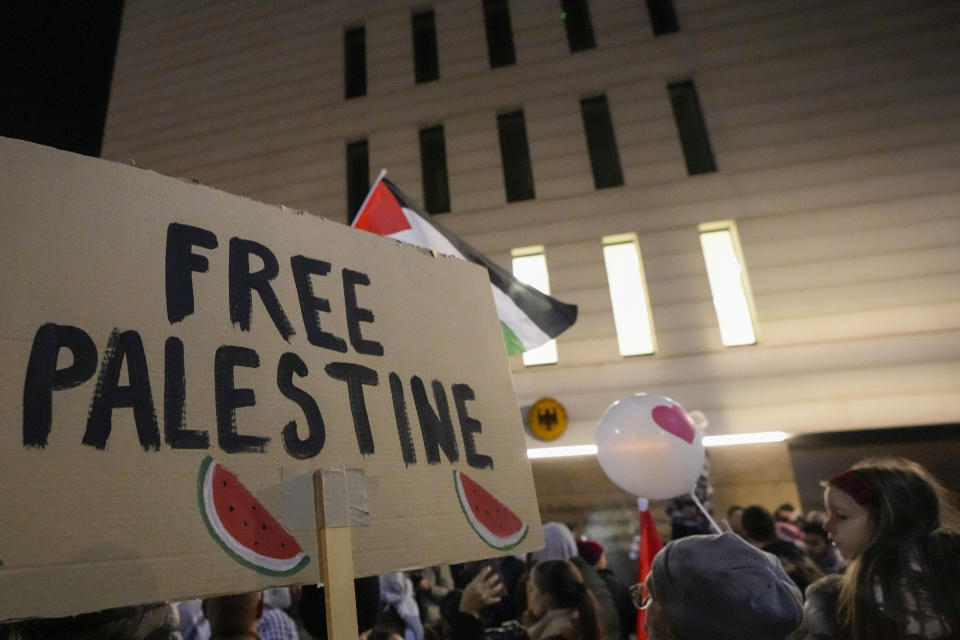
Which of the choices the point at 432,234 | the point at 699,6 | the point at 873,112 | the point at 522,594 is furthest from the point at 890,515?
the point at 699,6

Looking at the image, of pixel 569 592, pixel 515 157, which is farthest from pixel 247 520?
pixel 515 157

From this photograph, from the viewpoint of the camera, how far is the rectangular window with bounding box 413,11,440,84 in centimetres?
984

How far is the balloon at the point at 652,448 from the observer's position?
3307mm

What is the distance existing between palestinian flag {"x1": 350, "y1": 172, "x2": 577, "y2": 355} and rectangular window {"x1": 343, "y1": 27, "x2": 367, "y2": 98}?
298 inches

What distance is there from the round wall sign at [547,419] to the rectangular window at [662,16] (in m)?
6.21

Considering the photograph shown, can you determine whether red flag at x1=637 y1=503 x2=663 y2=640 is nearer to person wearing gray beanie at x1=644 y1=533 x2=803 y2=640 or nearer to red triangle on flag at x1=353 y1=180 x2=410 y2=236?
person wearing gray beanie at x1=644 y1=533 x2=803 y2=640

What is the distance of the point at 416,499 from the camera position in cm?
137

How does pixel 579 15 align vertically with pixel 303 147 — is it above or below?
above

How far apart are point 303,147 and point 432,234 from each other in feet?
24.0

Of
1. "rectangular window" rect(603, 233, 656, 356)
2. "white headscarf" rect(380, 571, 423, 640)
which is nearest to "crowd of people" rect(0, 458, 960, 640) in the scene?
"white headscarf" rect(380, 571, 423, 640)

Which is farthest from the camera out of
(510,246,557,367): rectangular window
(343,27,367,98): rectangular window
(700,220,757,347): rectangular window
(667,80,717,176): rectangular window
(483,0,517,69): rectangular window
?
(343,27,367,98): rectangular window

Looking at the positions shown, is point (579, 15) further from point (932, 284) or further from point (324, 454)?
point (324, 454)

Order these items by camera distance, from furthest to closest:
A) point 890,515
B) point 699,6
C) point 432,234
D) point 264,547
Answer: point 699,6, point 432,234, point 890,515, point 264,547

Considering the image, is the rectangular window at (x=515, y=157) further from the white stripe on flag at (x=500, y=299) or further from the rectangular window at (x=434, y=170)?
the white stripe on flag at (x=500, y=299)
